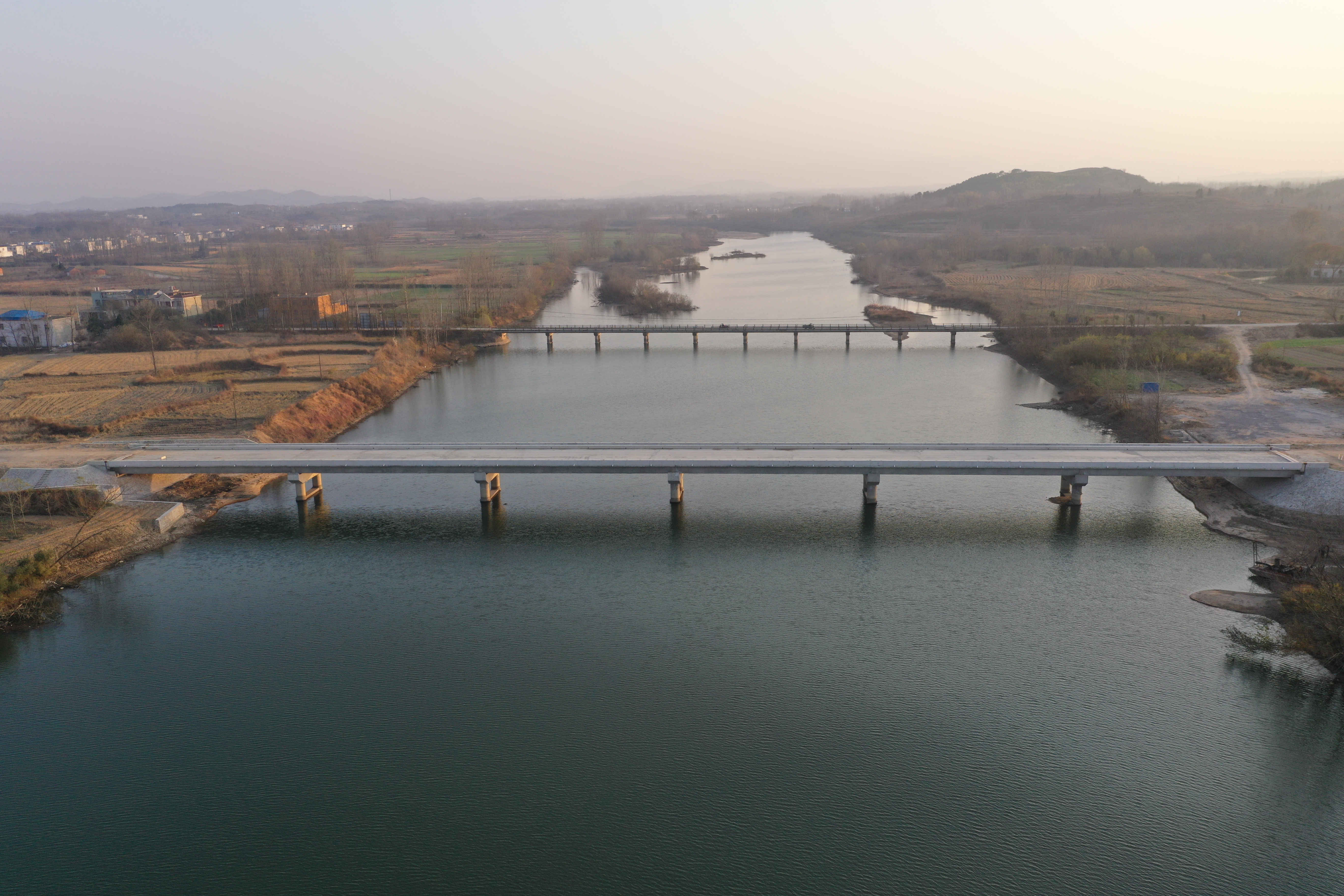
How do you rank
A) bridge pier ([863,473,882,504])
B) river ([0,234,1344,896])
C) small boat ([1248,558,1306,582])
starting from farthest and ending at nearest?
bridge pier ([863,473,882,504]) → small boat ([1248,558,1306,582]) → river ([0,234,1344,896])

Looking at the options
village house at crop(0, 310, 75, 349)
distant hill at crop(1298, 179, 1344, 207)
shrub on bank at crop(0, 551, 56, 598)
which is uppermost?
distant hill at crop(1298, 179, 1344, 207)

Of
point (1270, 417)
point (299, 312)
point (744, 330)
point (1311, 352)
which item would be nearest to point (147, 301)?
point (299, 312)

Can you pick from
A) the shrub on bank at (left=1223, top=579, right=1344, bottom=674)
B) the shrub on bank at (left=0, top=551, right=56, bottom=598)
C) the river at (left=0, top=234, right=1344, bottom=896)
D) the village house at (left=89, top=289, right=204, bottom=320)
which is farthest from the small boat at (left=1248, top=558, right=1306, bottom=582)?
the village house at (left=89, top=289, right=204, bottom=320)

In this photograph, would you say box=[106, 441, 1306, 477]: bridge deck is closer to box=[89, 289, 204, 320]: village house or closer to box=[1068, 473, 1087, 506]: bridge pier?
box=[1068, 473, 1087, 506]: bridge pier

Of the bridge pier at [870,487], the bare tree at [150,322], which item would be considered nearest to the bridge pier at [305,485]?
the bridge pier at [870,487]

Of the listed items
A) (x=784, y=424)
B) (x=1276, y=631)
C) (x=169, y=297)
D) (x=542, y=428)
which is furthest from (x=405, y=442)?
(x=169, y=297)

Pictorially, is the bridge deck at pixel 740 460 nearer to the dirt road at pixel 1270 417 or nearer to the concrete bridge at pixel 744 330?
the dirt road at pixel 1270 417

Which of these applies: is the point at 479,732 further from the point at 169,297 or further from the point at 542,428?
the point at 169,297
